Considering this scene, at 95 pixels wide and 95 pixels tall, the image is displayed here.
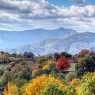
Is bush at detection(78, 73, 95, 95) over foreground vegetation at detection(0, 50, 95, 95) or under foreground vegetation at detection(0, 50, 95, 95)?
over

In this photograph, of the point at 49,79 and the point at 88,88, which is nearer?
the point at 88,88

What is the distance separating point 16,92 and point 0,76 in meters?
46.8

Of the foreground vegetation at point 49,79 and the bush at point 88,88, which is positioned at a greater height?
the bush at point 88,88

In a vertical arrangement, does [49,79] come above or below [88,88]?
below

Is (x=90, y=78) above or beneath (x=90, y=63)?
above

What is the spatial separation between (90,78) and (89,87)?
2.62m

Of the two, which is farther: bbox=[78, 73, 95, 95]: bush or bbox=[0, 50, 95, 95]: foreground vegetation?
bbox=[0, 50, 95, 95]: foreground vegetation

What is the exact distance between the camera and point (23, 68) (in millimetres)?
129375

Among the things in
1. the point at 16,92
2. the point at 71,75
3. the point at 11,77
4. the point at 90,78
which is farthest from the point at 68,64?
the point at 90,78

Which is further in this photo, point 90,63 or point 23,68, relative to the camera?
point 90,63

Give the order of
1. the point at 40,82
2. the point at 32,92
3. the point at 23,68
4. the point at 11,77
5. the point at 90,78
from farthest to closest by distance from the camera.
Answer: the point at 23,68 → the point at 11,77 → the point at 40,82 → the point at 32,92 → the point at 90,78

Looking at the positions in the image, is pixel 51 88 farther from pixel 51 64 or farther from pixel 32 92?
pixel 51 64

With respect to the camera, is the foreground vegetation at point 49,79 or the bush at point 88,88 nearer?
the bush at point 88,88

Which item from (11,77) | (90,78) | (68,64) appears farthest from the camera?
(68,64)
